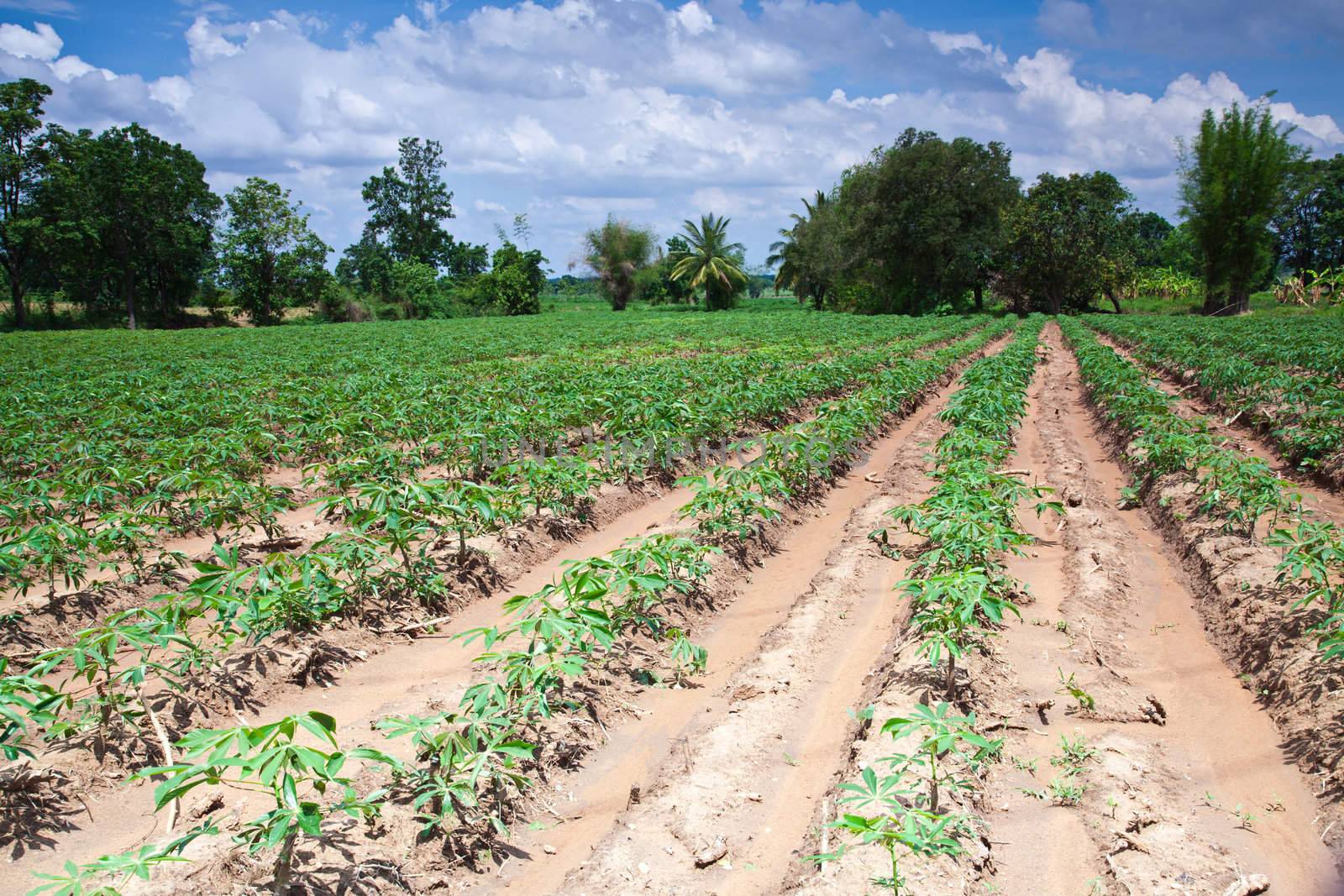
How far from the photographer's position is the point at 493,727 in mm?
3057

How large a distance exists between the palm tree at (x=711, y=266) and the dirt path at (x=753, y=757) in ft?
164


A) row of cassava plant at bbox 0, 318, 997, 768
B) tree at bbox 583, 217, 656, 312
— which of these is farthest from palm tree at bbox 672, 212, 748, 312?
row of cassava plant at bbox 0, 318, 997, 768

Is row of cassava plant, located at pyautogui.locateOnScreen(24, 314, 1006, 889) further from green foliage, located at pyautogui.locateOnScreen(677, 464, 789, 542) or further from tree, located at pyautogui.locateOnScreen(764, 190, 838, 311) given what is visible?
tree, located at pyautogui.locateOnScreen(764, 190, 838, 311)

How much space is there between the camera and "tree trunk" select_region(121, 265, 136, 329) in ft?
129

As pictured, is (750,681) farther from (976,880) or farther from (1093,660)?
(1093,660)

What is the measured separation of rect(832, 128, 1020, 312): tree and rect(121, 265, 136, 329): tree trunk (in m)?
38.3

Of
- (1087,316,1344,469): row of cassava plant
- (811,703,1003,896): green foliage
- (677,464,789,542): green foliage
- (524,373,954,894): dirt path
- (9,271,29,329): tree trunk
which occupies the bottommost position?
(524,373,954,894): dirt path

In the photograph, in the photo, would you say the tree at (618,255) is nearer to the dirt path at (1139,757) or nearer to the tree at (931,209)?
the tree at (931,209)

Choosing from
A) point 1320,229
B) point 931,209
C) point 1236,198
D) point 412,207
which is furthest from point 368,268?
point 1320,229

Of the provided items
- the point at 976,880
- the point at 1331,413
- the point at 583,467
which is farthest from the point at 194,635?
the point at 1331,413

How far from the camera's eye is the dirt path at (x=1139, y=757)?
2643mm

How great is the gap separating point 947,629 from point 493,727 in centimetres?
227

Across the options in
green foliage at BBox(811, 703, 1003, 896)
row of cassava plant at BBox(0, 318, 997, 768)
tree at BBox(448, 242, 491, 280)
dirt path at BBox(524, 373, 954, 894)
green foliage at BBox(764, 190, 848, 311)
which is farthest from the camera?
tree at BBox(448, 242, 491, 280)

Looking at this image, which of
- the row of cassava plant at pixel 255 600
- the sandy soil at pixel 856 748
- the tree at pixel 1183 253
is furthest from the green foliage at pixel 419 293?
the sandy soil at pixel 856 748
